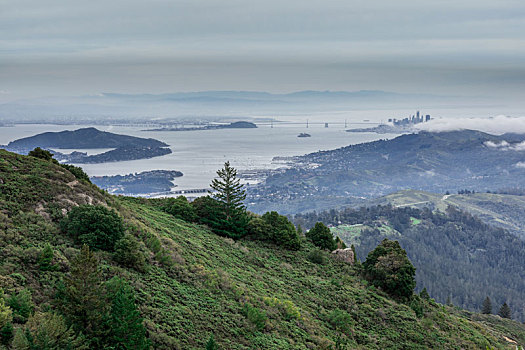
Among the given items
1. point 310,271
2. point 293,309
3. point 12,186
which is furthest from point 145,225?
point 310,271

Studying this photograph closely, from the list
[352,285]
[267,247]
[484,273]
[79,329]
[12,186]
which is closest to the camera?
[79,329]

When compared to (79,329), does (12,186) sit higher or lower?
higher

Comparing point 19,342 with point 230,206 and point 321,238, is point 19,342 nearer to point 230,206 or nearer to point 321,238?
point 230,206

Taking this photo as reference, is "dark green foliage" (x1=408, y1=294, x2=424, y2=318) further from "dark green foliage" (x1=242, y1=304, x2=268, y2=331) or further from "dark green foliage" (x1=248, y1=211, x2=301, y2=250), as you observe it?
"dark green foliage" (x1=242, y1=304, x2=268, y2=331)

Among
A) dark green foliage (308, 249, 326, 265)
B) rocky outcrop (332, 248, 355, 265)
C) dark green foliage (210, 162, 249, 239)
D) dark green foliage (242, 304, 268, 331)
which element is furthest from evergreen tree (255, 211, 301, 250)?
dark green foliage (242, 304, 268, 331)

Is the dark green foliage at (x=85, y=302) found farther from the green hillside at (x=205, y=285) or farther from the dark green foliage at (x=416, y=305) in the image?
the dark green foliage at (x=416, y=305)

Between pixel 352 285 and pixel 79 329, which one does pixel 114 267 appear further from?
pixel 352 285

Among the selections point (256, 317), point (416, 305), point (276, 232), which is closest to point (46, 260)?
point (256, 317)
